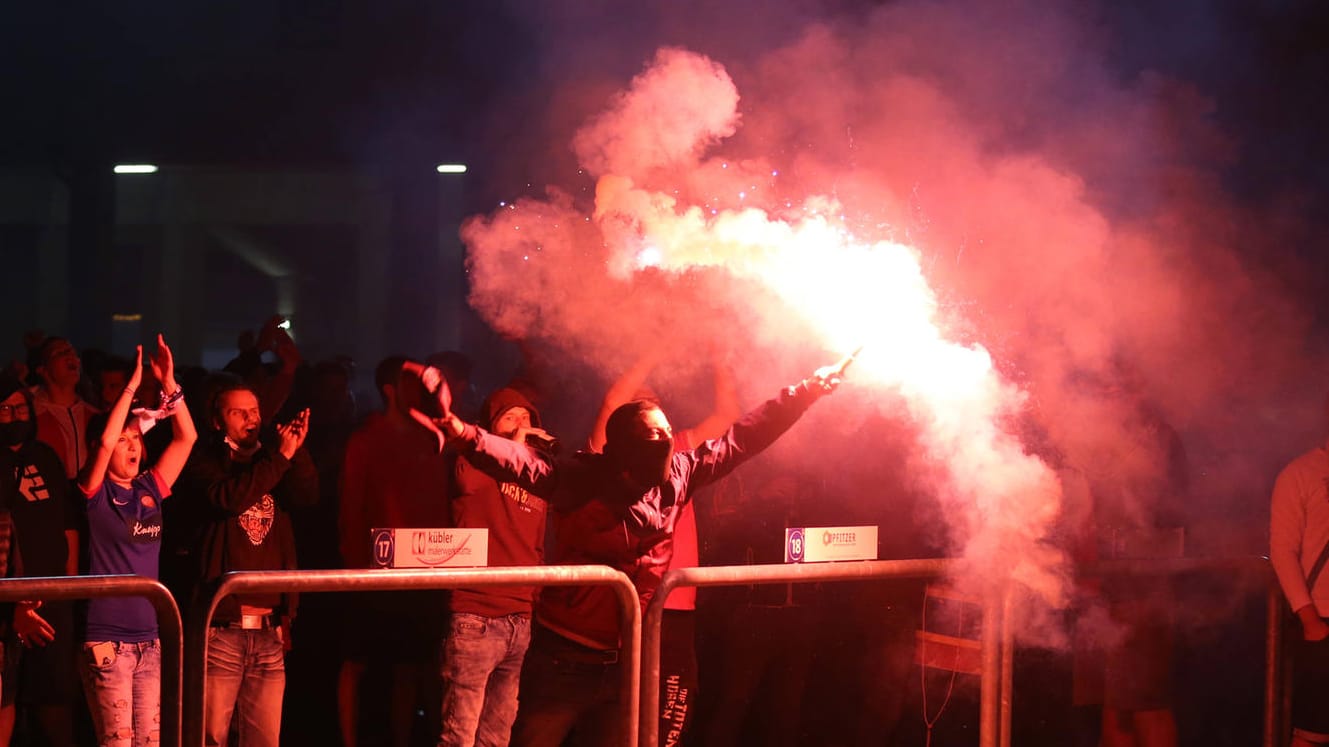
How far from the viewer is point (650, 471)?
4262 mm

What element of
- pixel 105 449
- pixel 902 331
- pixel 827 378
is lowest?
pixel 105 449

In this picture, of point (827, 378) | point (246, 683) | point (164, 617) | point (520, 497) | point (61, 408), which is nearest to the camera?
point (164, 617)

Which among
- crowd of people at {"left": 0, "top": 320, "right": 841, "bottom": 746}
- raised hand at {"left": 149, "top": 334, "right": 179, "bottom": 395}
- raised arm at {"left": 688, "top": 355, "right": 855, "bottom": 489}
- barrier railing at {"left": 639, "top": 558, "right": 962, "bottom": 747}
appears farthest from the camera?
raised hand at {"left": 149, "top": 334, "right": 179, "bottom": 395}

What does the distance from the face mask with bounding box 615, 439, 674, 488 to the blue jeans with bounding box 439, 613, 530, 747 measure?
106 centimetres

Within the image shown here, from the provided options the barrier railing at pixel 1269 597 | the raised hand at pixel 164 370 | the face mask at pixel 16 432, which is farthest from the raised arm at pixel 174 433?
the barrier railing at pixel 1269 597

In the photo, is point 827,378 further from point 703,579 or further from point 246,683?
point 246,683

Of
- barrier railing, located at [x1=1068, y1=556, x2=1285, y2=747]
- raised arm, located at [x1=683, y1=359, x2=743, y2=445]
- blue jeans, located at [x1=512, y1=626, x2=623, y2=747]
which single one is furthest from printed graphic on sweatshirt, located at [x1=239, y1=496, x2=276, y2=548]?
barrier railing, located at [x1=1068, y1=556, x2=1285, y2=747]

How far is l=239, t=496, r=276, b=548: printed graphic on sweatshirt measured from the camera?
488cm

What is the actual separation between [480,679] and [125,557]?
1408mm

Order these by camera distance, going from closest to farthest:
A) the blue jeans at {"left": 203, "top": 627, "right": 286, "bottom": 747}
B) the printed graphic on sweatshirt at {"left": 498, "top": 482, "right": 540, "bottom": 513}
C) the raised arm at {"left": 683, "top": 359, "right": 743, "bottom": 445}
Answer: the blue jeans at {"left": 203, "top": 627, "right": 286, "bottom": 747}, the printed graphic on sweatshirt at {"left": 498, "top": 482, "right": 540, "bottom": 513}, the raised arm at {"left": 683, "top": 359, "right": 743, "bottom": 445}

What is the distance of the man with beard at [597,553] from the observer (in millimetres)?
4266

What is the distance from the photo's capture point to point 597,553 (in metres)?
4.37

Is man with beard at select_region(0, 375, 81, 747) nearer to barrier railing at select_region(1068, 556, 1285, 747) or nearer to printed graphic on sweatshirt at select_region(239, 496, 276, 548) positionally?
printed graphic on sweatshirt at select_region(239, 496, 276, 548)

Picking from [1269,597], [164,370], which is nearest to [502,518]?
[164,370]
